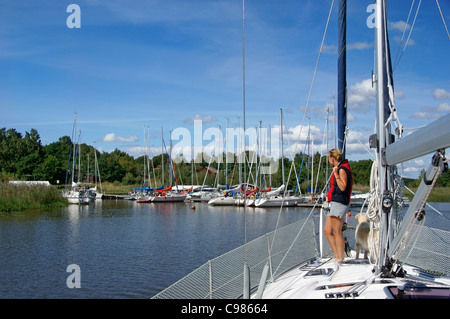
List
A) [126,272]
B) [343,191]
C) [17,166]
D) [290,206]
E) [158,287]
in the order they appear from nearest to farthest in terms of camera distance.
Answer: [343,191], [158,287], [126,272], [290,206], [17,166]

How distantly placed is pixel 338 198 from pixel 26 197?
40.7 m

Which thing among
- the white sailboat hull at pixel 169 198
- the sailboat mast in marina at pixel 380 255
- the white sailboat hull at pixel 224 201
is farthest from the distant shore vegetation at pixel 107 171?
the sailboat mast in marina at pixel 380 255

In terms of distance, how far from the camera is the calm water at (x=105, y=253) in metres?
13.2

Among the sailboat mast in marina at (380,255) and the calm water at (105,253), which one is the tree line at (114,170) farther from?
the sailboat mast in marina at (380,255)

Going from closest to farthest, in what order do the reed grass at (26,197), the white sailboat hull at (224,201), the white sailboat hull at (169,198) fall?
the reed grass at (26,197) → the white sailboat hull at (224,201) → the white sailboat hull at (169,198)

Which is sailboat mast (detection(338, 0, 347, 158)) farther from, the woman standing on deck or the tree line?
the tree line

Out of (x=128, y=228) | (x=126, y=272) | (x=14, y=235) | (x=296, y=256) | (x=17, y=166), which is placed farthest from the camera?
(x=17, y=166)

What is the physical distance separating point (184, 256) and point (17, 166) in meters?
71.7

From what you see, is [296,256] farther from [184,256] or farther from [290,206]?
[290,206]

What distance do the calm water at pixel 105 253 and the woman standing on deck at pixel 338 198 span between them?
265 inches

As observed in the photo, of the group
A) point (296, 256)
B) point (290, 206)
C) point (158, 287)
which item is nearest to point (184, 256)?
point (158, 287)

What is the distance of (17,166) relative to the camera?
8062 cm

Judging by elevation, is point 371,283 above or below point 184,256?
above

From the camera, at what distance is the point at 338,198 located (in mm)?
6512
